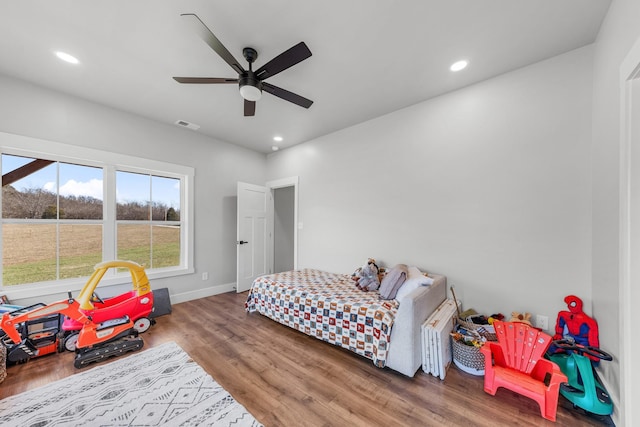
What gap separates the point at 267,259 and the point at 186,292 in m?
1.50

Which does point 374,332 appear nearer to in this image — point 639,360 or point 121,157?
point 639,360

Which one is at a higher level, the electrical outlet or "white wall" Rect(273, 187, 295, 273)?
"white wall" Rect(273, 187, 295, 273)

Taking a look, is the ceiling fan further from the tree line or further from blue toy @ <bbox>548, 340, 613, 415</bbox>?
blue toy @ <bbox>548, 340, 613, 415</bbox>

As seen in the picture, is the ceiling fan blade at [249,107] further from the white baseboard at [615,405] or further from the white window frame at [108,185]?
the white baseboard at [615,405]

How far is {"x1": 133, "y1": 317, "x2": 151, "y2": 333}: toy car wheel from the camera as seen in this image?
2650 millimetres

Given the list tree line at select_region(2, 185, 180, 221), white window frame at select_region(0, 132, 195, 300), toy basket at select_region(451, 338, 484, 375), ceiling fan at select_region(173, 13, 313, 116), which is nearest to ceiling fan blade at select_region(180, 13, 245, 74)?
ceiling fan at select_region(173, 13, 313, 116)

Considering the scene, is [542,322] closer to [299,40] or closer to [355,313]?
[355,313]

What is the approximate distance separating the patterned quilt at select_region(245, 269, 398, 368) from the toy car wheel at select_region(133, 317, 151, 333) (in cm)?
111

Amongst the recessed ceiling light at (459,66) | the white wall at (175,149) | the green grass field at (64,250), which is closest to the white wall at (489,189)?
the recessed ceiling light at (459,66)

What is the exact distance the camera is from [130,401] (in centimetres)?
167

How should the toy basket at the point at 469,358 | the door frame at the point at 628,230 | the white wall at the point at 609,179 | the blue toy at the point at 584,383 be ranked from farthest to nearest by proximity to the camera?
the toy basket at the point at 469,358
the blue toy at the point at 584,383
the white wall at the point at 609,179
the door frame at the point at 628,230

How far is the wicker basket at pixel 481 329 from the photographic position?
211cm

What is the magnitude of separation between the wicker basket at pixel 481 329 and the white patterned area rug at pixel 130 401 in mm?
1983

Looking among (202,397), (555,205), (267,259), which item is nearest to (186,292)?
(267,259)
